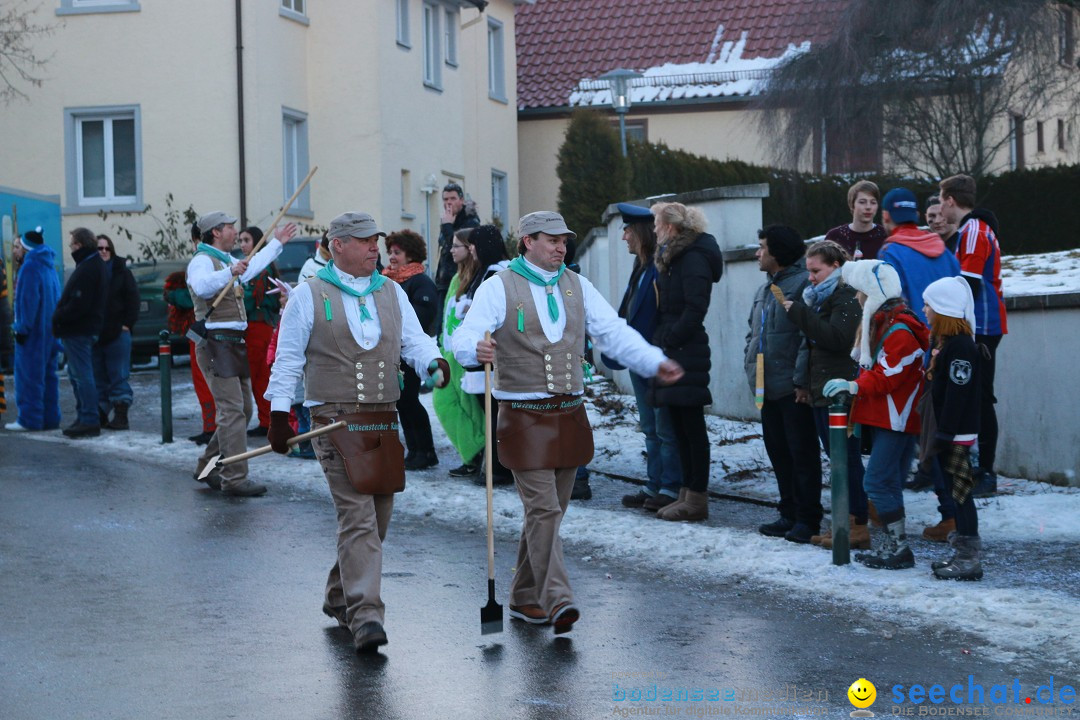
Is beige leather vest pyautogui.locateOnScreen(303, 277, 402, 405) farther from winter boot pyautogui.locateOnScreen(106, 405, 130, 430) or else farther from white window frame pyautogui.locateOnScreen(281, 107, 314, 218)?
white window frame pyautogui.locateOnScreen(281, 107, 314, 218)

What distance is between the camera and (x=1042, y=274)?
13.2m

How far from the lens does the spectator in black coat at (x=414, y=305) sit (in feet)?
40.6

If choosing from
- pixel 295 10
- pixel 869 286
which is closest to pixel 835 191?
pixel 295 10

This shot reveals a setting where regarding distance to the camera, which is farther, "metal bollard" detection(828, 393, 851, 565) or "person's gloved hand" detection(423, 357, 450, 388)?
"metal bollard" detection(828, 393, 851, 565)

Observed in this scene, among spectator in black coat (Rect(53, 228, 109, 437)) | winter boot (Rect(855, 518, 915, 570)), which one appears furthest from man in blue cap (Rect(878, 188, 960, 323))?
spectator in black coat (Rect(53, 228, 109, 437))

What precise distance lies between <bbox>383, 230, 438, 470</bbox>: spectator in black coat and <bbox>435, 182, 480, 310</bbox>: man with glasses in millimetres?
607

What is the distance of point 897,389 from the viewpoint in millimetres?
8562

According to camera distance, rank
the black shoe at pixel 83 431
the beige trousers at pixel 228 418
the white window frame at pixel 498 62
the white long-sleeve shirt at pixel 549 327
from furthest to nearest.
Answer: the white window frame at pixel 498 62
the black shoe at pixel 83 431
the beige trousers at pixel 228 418
the white long-sleeve shirt at pixel 549 327

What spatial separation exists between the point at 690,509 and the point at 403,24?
19.7 meters

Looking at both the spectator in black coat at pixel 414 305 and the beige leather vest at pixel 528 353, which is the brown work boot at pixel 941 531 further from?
the spectator in black coat at pixel 414 305

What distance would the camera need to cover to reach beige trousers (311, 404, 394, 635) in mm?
7191

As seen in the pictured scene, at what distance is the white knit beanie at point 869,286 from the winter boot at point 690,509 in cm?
200

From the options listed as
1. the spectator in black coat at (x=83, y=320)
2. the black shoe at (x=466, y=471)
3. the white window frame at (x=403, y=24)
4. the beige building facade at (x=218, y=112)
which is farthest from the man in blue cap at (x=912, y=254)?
the white window frame at (x=403, y=24)

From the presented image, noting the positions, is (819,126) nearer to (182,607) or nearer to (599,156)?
(599,156)
